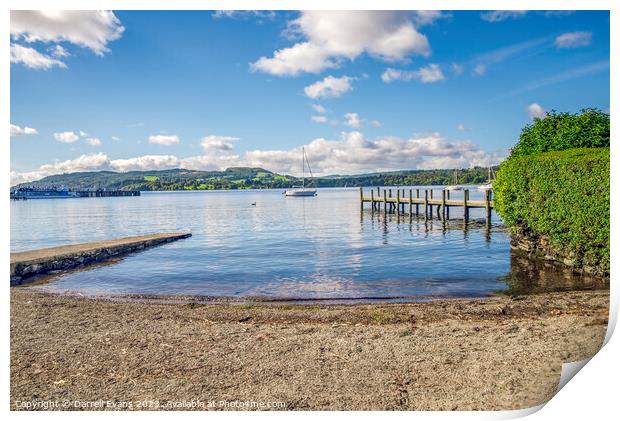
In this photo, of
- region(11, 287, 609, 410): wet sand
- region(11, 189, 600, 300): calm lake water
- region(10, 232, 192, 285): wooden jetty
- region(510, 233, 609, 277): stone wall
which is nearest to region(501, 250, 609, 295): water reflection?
region(510, 233, 609, 277): stone wall

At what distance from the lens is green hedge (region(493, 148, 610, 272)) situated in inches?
393

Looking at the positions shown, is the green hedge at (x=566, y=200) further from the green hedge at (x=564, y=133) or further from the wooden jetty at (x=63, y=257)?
the wooden jetty at (x=63, y=257)

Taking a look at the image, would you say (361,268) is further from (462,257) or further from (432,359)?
(432,359)

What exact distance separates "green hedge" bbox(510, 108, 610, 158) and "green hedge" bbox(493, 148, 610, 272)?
2.75ft

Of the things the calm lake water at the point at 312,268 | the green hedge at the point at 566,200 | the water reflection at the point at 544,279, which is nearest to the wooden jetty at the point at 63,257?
the calm lake water at the point at 312,268

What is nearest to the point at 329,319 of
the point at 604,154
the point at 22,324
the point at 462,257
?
the point at 22,324

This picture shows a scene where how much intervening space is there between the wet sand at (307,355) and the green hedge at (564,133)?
6265 millimetres

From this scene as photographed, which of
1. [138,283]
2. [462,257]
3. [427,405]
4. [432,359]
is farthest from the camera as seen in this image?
[462,257]

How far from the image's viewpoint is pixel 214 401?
190 inches

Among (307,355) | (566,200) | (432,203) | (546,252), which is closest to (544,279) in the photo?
(566,200)

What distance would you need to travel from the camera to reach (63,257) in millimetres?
14867

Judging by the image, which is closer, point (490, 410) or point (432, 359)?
point (490, 410)

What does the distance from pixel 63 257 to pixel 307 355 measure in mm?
11767

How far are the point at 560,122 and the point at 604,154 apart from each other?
5222 millimetres
